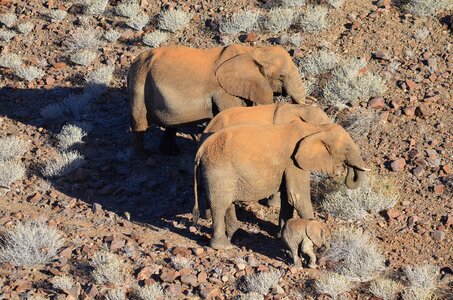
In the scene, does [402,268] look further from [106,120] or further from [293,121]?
[106,120]

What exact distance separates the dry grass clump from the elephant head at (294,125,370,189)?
6975 mm

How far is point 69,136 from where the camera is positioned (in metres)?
14.8

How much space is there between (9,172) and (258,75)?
4120 millimetres

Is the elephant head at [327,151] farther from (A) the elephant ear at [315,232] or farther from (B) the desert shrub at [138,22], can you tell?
(B) the desert shrub at [138,22]

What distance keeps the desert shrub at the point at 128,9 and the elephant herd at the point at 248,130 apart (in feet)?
16.8

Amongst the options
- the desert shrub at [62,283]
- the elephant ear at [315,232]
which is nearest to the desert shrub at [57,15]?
the desert shrub at [62,283]

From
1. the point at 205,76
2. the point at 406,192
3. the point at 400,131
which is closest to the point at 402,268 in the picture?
the point at 406,192

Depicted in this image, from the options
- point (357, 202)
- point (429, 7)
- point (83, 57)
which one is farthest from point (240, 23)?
point (357, 202)

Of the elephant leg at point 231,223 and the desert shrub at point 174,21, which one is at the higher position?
the elephant leg at point 231,223

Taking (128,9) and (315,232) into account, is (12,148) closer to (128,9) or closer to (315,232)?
(128,9)

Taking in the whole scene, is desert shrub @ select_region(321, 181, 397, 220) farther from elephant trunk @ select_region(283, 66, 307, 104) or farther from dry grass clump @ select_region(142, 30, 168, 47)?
dry grass clump @ select_region(142, 30, 168, 47)

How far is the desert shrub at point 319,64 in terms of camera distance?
51.8ft

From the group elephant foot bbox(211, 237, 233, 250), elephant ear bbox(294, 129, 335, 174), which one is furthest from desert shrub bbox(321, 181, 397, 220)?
elephant foot bbox(211, 237, 233, 250)

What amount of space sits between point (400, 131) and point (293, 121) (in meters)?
2.91
